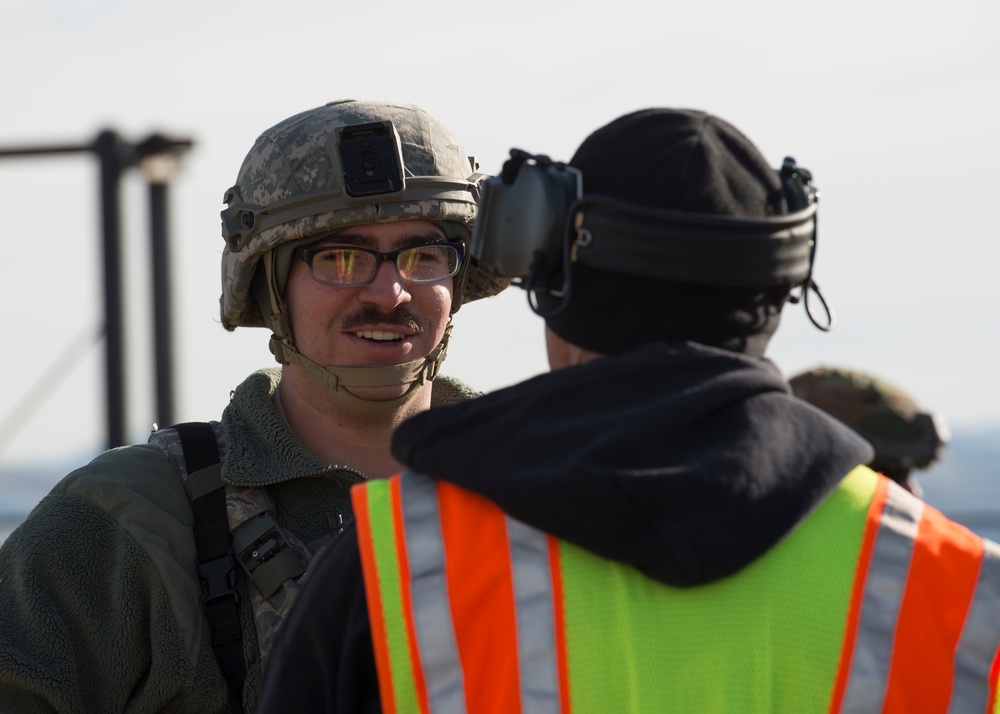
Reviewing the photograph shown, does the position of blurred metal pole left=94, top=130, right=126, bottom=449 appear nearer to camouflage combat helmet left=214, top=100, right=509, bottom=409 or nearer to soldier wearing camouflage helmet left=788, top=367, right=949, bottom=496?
soldier wearing camouflage helmet left=788, top=367, right=949, bottom=496

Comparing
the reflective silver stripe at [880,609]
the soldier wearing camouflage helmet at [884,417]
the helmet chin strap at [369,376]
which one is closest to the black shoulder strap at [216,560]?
the helmet chin strap at [369,376]

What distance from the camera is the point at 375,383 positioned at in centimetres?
365

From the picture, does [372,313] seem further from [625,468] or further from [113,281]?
[113,281]

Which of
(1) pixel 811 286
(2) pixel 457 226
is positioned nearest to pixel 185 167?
(2) pixel 457 226

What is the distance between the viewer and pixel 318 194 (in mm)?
3713

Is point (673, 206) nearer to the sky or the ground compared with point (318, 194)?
nearer to the sky

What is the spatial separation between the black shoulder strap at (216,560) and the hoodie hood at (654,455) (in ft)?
4.53

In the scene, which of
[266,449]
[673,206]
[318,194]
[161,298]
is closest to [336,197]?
[318,194]

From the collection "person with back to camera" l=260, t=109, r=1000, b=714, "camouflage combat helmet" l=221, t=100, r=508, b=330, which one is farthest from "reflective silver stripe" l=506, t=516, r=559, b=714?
"camouflage combat helmet" l=221, t=100, r=508, b=330

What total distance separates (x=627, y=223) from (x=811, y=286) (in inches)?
15.7

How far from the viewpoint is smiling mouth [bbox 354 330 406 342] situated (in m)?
3.68

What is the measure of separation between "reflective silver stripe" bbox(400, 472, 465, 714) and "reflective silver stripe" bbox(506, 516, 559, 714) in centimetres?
9

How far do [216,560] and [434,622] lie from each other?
1500mm

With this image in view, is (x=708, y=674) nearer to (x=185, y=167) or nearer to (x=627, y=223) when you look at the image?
(x=627, y=223)
